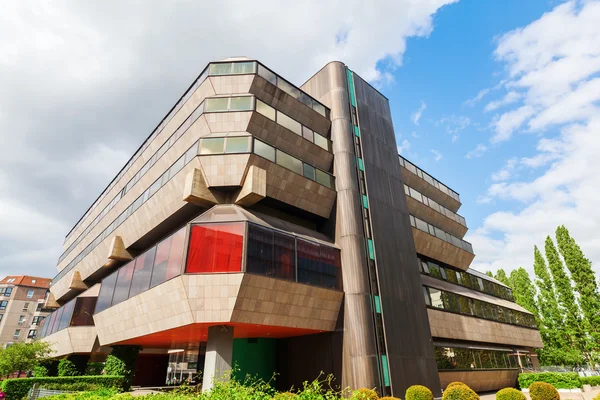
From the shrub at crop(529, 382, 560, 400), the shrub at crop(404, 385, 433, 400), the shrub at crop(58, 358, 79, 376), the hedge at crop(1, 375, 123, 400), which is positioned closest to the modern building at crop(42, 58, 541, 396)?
the shrub at crop(58, 358, 79, 376)

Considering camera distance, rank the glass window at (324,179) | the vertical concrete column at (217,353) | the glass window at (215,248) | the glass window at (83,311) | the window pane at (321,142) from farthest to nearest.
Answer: the glass window at (83,311) → the window pane at (321,142) → the glass window at (324,179) → the glass window at (215,248) → the vertical concrete column at (217,353)

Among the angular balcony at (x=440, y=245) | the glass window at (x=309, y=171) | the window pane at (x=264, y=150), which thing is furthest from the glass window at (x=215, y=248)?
the angular balcony at (x=440, y=245)

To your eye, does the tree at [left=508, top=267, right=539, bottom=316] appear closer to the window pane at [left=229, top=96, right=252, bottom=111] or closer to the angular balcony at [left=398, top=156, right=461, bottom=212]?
the angular balcony at [left=398, top=156, right=461, bottom=212]

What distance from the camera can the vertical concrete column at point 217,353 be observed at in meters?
19.1

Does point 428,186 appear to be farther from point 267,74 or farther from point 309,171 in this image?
point 267,74

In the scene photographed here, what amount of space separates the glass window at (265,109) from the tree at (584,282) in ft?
173

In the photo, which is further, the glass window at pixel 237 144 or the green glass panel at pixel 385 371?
the glass window at pixel 237 144

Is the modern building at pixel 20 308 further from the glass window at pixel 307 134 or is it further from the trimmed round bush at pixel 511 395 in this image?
the trimmed round bush at pixel 511 395

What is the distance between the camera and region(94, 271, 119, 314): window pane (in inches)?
1065

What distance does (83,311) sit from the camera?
32406 mm

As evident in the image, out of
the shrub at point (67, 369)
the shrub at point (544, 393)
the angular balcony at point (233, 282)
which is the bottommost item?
the shrub at point (544, 393)

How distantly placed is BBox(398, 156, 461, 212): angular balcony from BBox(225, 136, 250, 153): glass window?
20.5m

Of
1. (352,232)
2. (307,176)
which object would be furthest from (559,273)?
(307,176)

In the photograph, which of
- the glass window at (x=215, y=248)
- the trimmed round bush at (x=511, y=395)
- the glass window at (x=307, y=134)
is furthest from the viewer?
the glass window at (x=307, y=134)
